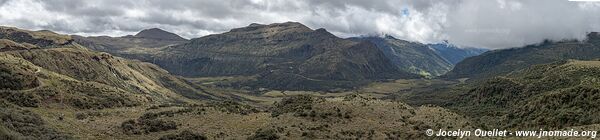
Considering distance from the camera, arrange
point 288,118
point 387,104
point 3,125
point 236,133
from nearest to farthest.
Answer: point 3,125 → point 236,133 → point 288,118 → point 387,104

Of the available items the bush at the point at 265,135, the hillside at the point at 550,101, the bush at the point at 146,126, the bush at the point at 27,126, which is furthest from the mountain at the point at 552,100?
the bush at the point at 27,126

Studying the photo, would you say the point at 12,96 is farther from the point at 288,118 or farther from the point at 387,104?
the point at 387,104

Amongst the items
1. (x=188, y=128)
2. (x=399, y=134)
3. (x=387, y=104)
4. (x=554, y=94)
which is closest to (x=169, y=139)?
(x=188, y=128)

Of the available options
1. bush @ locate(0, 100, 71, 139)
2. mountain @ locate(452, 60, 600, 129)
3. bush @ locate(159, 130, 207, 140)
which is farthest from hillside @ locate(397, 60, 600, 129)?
bush @ locate(0, 100, 71, 139)

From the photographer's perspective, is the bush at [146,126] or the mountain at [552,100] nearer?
the mountain at [552,100]

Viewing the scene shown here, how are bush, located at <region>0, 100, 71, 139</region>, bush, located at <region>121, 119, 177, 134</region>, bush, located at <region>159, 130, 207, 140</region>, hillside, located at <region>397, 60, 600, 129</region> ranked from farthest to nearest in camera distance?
bush, located at <region>121, 119, 177, 134</region>, bush, located at <region>159, 130, 207, 140</region>, hillside, located at <region>397, 60, 600, 129</region>, bush, located at <region>0, 100, 71, 139</region>

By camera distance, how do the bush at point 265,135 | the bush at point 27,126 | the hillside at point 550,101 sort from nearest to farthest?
the bush at point 27,126, the bush at point 265,135, the hillside at point 550,101

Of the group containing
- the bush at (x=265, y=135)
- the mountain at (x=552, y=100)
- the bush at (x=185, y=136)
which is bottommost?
the bush at (x=185, y=136)

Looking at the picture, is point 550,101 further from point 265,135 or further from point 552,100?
point 265,135

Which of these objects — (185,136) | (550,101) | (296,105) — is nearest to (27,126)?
(185,136)

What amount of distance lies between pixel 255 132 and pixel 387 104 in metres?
36.9

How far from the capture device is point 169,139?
283 feet

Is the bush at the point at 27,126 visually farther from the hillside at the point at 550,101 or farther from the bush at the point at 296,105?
A: the hillside at the point at 550,101

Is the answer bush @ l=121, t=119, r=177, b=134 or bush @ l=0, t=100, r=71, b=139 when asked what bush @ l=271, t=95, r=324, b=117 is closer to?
bush @ l=121, t=119, r=177, b=134
